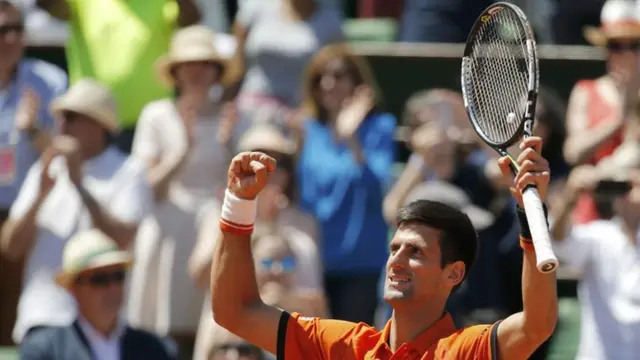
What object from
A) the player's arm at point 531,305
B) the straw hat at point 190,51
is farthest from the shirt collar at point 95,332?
the player's arm at point 531,305

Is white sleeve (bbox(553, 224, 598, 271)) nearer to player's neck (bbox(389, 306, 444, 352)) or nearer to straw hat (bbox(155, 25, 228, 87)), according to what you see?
straw hat (bbox(155, 25, 228, 87))

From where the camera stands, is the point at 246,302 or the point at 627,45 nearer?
the point at 246,302

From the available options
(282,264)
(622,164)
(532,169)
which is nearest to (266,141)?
(282,264)

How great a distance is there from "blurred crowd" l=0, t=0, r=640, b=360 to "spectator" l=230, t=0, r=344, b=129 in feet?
0.04

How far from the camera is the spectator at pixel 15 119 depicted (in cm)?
925

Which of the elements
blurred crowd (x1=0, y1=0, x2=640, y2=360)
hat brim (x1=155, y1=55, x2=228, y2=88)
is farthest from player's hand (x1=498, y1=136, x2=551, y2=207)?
hat brim (x1=155, y1=55, x2=228, y2=88)

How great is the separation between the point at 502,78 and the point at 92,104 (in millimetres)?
3955

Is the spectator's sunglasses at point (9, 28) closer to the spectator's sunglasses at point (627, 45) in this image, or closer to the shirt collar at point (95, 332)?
the shirt collar at point (95, 332)

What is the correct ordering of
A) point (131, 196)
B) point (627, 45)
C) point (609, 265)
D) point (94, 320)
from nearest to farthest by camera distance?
point (94, 320) < point (609, 265) < point (131, 196) < point (627, 45)

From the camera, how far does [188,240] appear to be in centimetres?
910

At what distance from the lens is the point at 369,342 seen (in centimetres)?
539

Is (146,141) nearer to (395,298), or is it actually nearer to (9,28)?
(9,28)

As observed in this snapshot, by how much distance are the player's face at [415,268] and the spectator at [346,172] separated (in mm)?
3577

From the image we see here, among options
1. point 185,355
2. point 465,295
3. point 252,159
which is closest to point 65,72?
point 185,355
